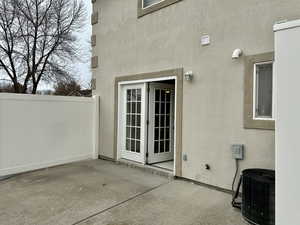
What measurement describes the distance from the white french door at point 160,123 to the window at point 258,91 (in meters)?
2.35

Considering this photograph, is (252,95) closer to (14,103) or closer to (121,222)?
(121,222)

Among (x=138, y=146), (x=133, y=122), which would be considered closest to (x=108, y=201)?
(x=138, y=146)

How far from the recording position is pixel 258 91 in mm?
3582

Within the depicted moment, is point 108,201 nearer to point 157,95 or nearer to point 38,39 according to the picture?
point 157,95

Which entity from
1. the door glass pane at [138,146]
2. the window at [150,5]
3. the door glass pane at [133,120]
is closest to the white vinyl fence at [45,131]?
the door glass pane at [133,120]

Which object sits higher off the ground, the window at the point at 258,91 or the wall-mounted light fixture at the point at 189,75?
the wall-mounted light fixture at the point at 189,75

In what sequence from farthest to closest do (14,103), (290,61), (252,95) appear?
(14,103)
(252,95)
(290,61)

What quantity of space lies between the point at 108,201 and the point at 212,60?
3020 mm

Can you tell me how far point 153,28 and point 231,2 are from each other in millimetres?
1850

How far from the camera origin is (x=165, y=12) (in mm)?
4922

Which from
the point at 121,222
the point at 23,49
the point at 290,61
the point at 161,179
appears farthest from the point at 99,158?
the point at 23,49

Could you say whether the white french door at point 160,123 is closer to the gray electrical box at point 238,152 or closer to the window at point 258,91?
the gray electrical box at point 238,152

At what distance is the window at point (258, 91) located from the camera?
3477 millimetres

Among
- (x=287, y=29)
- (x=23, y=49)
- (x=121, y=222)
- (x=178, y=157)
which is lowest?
(x=121, y=222)
